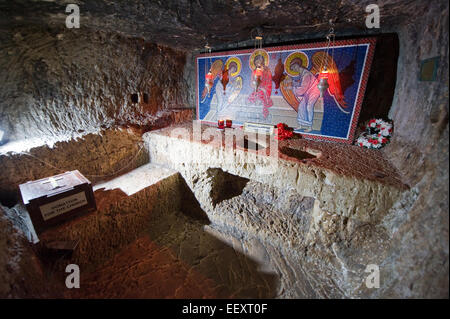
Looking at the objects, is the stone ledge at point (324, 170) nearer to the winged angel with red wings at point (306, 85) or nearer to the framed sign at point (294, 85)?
the framed sign at point (294, 85)

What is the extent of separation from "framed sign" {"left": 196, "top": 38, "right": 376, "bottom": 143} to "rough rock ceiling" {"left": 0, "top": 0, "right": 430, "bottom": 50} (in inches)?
12.9

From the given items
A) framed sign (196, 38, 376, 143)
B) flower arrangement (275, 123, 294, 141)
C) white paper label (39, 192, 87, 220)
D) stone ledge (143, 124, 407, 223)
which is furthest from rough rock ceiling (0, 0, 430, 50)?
white paper label (39, 192, 87, 220)

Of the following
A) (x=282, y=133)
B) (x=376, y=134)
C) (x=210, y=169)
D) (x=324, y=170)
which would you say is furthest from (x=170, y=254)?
(x=376, y=134)

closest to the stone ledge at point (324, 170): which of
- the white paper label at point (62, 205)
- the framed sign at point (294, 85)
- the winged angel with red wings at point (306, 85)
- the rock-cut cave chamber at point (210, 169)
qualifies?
the rock-cut cave chamber at point (210, 169)

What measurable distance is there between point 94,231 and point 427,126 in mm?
3831

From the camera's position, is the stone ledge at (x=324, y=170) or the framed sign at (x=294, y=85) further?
the framed sign at (x=294, y=85)

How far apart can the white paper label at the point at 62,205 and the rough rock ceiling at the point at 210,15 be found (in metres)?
2.02

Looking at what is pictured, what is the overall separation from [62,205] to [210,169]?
1.96 metres

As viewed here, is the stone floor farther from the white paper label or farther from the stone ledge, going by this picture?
the stone ledge

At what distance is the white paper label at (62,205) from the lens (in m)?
2.05

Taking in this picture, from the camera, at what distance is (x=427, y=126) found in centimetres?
170

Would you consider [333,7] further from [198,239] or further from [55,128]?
[55,128]

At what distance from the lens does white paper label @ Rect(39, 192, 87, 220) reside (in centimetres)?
205
